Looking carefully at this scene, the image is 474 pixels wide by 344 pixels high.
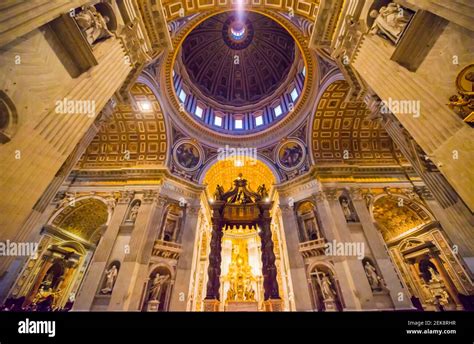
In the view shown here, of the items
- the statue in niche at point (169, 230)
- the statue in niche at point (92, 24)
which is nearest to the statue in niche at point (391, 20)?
the statue in niche at point (92, 24)

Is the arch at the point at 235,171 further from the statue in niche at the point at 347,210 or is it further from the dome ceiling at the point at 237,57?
the dome ceiling at the point at 237,57

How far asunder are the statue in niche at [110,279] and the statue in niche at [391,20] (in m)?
14.0

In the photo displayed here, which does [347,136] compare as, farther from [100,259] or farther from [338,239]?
[100,259]

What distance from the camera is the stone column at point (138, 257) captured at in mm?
9438

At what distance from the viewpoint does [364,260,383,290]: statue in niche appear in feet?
32.0

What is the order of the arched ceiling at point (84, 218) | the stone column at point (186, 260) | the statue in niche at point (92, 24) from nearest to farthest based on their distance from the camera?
the statue in niche at point (92, 24) → the stone column at point (186, 260) → the arched ceiling at point (84, 218)

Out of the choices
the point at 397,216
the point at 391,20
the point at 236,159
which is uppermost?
the point at 236,159

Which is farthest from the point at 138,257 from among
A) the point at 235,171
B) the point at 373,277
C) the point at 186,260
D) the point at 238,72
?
the point at 238,72

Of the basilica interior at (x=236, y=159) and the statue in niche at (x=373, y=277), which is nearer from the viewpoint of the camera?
the basilica interior at (x=236, y=159)

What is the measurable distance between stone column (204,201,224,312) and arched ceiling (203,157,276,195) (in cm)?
477

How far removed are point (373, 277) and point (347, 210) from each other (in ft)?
12.1

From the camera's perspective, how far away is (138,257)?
34.4ft

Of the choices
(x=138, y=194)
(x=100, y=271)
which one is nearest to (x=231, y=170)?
(x=138, y=194)

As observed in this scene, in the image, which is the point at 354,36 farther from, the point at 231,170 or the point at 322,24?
the point at 231,170
